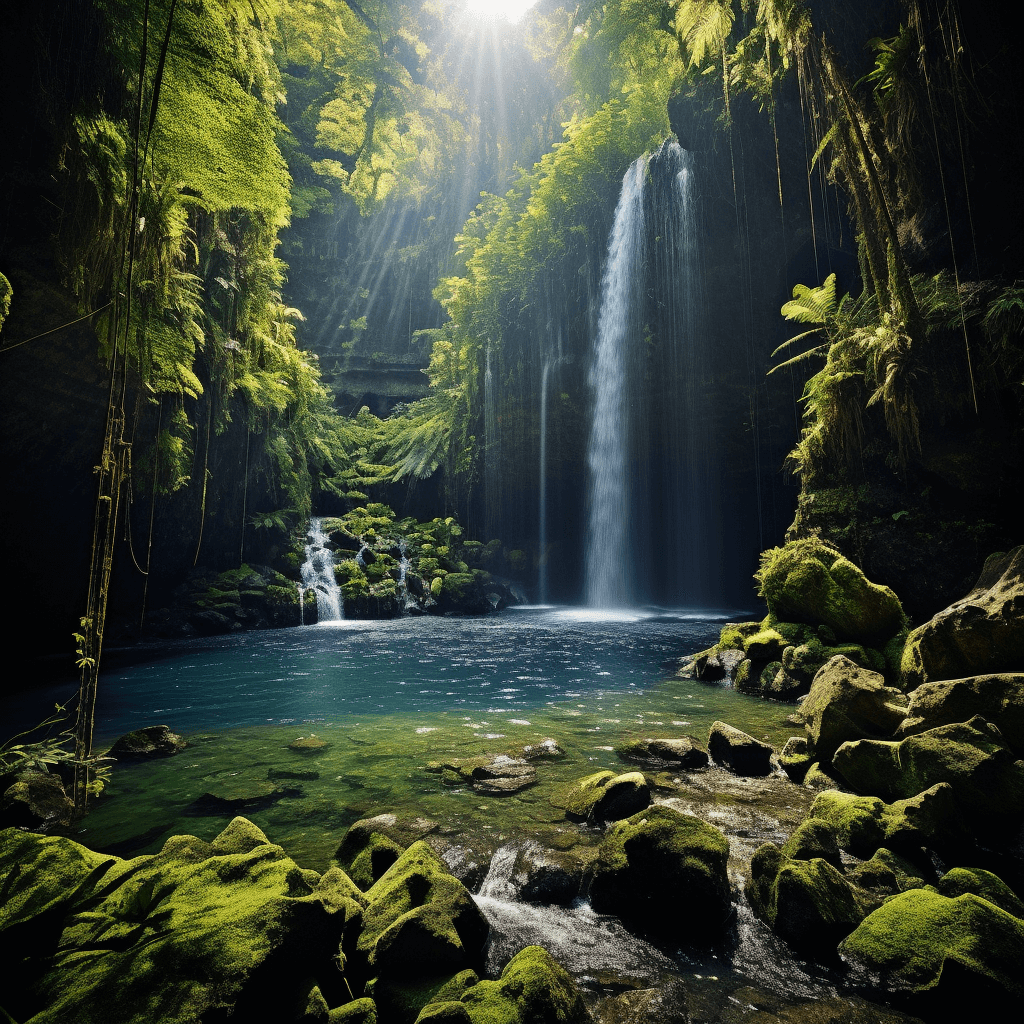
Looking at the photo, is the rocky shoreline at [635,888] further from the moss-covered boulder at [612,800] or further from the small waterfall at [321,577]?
the small waterfall at [321,577]

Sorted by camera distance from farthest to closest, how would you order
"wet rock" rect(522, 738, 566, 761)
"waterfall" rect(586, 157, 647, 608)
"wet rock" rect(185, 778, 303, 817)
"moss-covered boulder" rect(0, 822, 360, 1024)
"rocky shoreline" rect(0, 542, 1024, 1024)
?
"waterfall" rect(586, 157, 647, 608) < "wet rock" rect(522, 738, 566, 761) < "wet rock" rect(185, 778, 303, 817) < "rocky shoreline" rect(0, 542, 1024, 1024) < "moss-covered boulder" rect(0, 822, 360, 1024)

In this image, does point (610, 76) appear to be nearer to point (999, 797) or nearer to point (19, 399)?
point (19, 399)

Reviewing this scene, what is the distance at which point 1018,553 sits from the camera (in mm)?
5785

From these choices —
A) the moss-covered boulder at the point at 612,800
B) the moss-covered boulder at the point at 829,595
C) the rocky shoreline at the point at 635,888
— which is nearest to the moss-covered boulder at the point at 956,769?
the rocky shoreline at the point at 635,888

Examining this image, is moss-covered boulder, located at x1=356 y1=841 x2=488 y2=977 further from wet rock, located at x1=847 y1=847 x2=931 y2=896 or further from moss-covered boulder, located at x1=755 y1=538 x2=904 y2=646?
moss-covered boulder, located at x1=755 y1=538 x2=904 y2=646

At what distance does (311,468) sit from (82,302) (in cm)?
1656

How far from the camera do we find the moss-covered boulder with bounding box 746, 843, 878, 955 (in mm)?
2578

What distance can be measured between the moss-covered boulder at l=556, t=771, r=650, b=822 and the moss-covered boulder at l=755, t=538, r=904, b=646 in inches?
211

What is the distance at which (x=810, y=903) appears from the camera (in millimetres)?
2627

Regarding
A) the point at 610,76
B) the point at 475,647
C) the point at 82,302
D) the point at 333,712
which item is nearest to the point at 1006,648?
the point at 333,712

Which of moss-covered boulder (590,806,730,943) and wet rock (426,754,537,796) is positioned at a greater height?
moss-covered boulder (590,806,730,943)

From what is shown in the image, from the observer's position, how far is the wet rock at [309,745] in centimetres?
571

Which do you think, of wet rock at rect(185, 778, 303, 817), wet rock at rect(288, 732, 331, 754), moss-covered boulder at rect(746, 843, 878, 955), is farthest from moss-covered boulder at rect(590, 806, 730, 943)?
wet rock at rect(288, 732, 331, 754)

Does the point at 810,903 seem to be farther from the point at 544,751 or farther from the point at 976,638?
the point at 976,638
